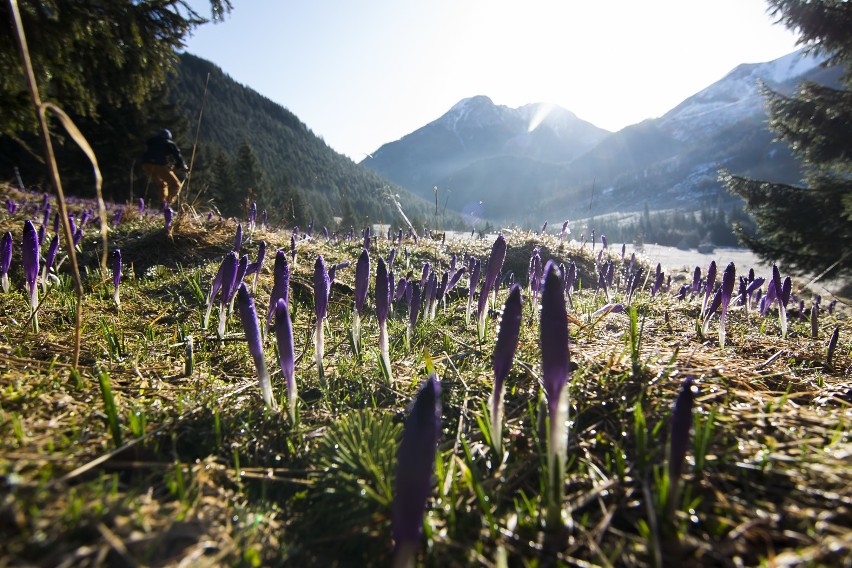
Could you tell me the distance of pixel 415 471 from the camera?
3.37 ft

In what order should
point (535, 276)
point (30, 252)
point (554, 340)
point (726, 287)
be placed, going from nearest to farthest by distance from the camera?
point (554, 340)
point (30, 252)
point (726, 287)
point (535, 276)

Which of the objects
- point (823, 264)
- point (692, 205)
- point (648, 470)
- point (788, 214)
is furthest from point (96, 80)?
point (692, 205)

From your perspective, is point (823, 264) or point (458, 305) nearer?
point (458, 305)

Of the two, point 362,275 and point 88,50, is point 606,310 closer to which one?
point 362,275

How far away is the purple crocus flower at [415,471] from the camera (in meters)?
0.99

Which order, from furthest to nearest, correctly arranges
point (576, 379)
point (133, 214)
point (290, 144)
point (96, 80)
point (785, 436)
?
1. point (290, 144)
2. point (133, 214)
3. point (96, 80)
4. point (576, 379)
5. point (785, 436)

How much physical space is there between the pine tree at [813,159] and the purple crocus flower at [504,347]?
43.0 feet

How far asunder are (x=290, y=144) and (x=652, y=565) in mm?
179421

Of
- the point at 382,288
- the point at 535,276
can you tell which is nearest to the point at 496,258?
the point at 382,288

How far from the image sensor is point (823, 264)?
11.5m

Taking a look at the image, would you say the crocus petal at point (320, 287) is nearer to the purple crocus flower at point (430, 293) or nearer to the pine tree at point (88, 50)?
the purple crocus flower at point (430, 293)

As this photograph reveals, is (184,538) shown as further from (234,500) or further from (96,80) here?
(96,80)

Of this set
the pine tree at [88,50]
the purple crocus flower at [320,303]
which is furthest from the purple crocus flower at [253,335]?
the pine tree at [88,50]

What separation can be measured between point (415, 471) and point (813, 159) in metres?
15.2
